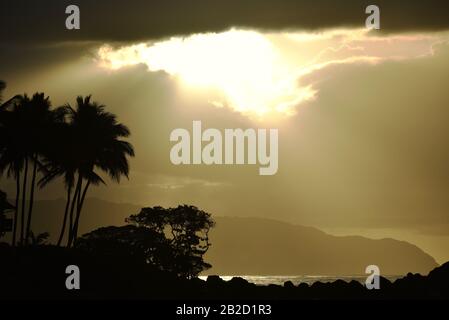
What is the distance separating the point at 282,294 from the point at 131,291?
1747 centimetres

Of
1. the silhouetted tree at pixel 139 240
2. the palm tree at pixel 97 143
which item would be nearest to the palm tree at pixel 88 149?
the palm tree at pixel 97 143

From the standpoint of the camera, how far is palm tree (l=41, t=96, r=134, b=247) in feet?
192

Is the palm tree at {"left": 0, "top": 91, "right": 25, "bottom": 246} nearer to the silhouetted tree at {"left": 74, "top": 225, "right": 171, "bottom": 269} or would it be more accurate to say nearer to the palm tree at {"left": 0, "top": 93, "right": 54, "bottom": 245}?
the palm tree at {"left": 0, "top": 93, "right": 54, "bottom": 245}

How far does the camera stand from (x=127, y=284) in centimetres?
5422

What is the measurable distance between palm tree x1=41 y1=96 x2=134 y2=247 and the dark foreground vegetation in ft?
19.2

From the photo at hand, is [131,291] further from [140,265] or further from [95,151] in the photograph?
[95,151]

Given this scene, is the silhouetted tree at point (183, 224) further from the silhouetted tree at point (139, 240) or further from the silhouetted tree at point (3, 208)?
the silhouetted tree at point (3, 208)

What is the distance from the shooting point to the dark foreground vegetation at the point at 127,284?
4894 cm

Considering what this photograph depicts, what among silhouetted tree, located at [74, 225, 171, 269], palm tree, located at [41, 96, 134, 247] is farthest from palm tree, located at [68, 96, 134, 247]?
silhouetted tree, located at [74, 225, 171, 269]

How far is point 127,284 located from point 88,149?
1104cm

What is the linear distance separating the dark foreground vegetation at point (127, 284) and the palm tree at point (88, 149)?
5.86 meters

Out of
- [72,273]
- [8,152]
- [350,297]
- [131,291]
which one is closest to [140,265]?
[131,291]

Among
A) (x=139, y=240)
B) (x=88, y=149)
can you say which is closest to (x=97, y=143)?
(x=88, y=149)

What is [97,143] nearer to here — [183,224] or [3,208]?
[3,208]
